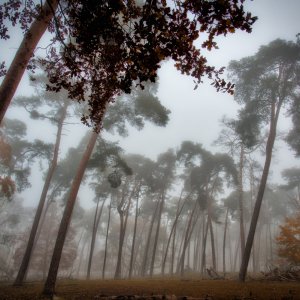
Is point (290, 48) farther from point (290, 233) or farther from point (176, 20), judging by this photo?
point (176, 20)

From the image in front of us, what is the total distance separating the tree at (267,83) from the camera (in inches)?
644

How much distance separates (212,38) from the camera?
3160 mm

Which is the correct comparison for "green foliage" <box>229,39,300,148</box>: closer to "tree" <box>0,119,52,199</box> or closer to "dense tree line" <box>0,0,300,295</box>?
"dense tree line" <box>0,0,300,295</box>

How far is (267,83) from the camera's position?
642 inches

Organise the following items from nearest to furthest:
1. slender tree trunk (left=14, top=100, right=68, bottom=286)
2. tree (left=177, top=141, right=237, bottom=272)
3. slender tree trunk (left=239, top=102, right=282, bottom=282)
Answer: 1. slender tree trunk (left=239, top=102, right=282, bottom=282)
2. slender tree trunk (left=14, top=100, right=68, bottom=286)
3. tree (left=177, top=141, right=237, bottom=272)

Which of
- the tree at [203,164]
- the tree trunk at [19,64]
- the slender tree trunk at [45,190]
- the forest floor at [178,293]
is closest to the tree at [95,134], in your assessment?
the forest floor at [178,293]

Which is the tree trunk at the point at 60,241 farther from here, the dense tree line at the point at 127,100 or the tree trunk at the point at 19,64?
the tree trunk at the point at 19,64

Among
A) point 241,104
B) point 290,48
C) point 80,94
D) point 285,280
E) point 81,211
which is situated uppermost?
point 290,48

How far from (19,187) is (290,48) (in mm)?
21514

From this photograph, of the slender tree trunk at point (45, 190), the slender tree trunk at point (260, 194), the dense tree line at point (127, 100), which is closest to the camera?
the dense tree line at point (127, 100)

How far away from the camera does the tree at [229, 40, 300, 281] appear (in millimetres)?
16359

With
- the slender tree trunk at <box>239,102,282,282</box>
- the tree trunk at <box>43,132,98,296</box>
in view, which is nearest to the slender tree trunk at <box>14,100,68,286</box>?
the tree trunk at <box>43,132,98,296</box>

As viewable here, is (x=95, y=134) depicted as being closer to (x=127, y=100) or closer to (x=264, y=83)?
(x=127, y=100)

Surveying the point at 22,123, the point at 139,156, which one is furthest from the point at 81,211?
the point at 22,123
